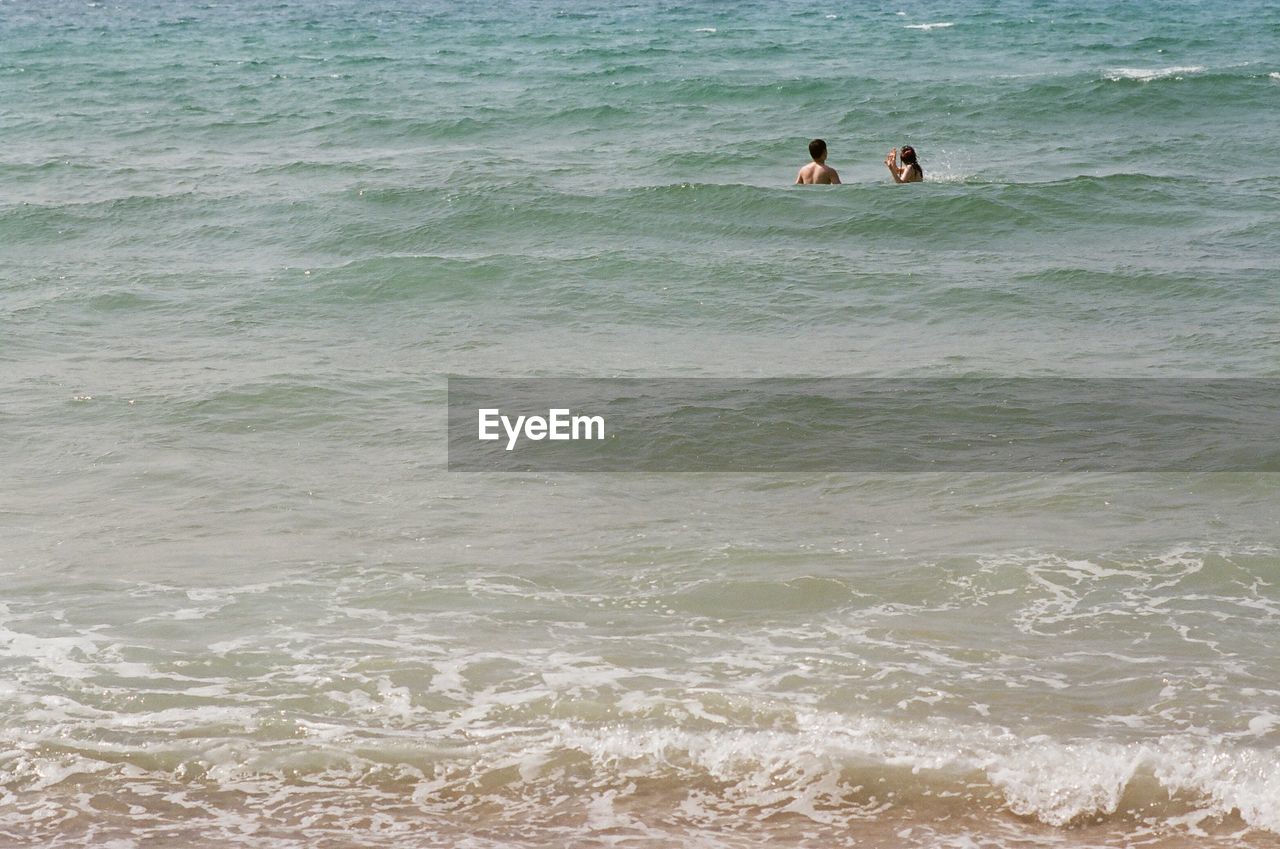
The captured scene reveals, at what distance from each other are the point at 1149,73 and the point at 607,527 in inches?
809

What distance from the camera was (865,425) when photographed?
898cm

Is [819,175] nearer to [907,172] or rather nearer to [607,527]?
[907,172]

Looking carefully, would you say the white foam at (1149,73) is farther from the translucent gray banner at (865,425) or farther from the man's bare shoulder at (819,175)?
the translucent gray banner at (865,425)

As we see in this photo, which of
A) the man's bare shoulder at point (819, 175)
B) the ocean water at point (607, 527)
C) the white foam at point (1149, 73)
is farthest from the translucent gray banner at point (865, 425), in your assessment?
the white foam at point (1149, 73)

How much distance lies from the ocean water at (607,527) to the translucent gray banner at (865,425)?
0.28 meters

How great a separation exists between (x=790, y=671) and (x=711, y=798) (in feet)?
3.22

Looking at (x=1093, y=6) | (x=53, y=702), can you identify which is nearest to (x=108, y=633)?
(x=53, y=702)

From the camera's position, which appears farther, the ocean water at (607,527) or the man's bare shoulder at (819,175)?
the man's bare shoulder at (819,175)

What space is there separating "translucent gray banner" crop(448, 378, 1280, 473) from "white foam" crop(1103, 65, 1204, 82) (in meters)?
15.7

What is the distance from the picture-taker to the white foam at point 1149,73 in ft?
78.5

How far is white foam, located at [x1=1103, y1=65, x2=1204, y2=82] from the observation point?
2391 centimetres

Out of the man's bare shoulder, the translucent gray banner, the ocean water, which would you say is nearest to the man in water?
the man's bare shoulder

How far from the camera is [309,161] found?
1903cm

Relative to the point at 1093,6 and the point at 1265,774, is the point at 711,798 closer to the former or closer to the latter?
the point at 1265,774
